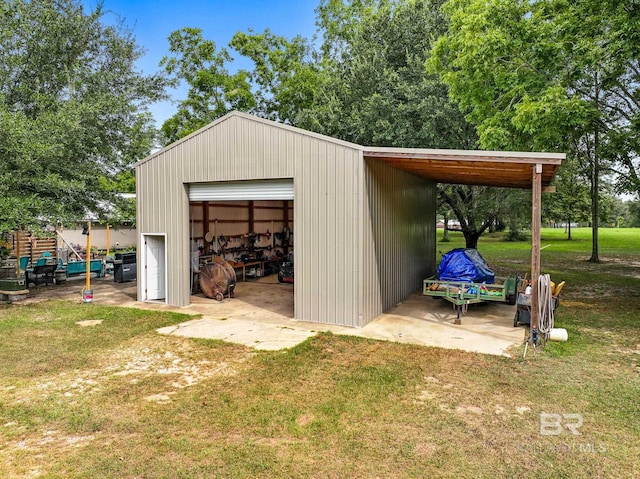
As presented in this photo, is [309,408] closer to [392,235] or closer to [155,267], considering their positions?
[392,235]

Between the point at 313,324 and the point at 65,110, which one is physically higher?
the point at 65,110

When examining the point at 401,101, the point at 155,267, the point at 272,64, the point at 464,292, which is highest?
the point at 272,64

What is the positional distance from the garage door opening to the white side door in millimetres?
944

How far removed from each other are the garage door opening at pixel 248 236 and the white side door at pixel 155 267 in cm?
94

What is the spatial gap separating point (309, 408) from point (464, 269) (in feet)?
20.8

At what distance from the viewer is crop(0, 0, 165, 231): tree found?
961 cm

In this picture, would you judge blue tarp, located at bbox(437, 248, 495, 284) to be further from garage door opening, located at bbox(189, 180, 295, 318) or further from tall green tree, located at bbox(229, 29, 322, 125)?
tall green tree, located at bbox(229, 29, 322, 125)

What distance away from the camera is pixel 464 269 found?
32.2 feet

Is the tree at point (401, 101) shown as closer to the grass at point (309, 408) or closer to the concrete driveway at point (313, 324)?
the concrete driveway at point (313, 324)

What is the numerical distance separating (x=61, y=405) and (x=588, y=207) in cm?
4054

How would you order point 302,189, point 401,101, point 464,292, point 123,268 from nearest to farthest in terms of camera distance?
point 302,189, point 464,292, point 123,268, point 401,101

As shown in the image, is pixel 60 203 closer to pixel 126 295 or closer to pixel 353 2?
pixel 126 295

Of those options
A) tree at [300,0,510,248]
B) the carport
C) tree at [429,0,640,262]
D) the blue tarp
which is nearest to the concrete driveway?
Result: the blue tarp

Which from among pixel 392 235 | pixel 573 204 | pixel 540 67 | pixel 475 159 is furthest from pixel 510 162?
pixel 573 204
